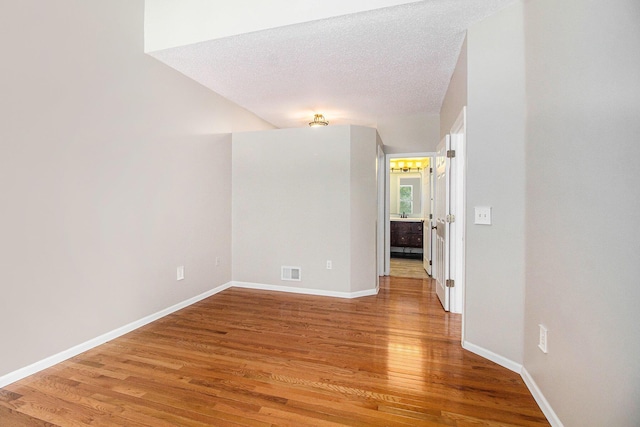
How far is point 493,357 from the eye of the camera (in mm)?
2277

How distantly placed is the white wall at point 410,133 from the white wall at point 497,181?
257 cm

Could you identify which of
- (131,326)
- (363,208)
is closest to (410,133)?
(363,208)

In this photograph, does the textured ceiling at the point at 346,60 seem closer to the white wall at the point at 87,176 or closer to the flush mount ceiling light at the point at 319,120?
the flush mount ceiling light at the point at 319,120

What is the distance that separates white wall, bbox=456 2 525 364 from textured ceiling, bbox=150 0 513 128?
1.10ft

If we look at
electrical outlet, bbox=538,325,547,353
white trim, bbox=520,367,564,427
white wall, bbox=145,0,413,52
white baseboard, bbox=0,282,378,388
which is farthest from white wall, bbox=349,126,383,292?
electrical outlet, bbox=538,325,547,353

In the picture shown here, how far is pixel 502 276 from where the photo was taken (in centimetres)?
224

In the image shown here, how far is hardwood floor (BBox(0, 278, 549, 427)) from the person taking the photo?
65.4 inches

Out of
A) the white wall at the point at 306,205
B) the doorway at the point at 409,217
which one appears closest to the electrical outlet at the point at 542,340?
the white wall at the point at 306,205

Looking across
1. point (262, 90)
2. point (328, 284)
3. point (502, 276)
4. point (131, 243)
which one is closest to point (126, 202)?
point (131, 243)

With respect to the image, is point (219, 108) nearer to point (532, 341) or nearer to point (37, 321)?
point (37, 321)

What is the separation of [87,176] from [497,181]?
3329 mm

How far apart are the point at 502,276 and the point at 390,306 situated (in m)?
1.59

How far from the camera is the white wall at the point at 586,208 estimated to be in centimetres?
109

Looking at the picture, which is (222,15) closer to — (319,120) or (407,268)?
(319,120)
